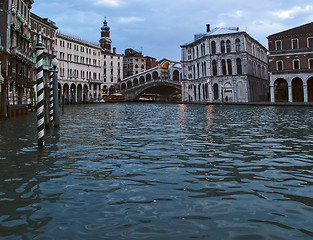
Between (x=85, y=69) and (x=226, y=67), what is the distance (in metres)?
38.5

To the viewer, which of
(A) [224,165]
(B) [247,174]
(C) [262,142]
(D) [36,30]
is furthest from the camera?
(D) [36,30]

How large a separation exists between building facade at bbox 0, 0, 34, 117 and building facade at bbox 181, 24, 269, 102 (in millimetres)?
29733

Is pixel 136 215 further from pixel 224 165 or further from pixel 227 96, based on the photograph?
pixel 227 96

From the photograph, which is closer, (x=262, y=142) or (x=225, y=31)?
(x=262, y=142)

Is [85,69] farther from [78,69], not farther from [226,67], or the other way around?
[226,67]

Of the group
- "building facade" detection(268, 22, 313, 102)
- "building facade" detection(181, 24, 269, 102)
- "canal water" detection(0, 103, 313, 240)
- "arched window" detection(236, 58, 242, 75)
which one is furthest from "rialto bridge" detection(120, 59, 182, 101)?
"canal water" detection(0, 103, 313, 240)

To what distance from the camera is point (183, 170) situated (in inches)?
193

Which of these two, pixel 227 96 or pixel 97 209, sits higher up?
pixel 227 96

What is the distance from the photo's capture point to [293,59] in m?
37.8

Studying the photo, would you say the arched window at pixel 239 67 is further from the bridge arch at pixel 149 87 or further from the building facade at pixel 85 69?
the building facade at pixel 85 69

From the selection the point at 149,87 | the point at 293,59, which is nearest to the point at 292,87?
the point at 293,59

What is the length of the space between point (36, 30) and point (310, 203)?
53.4 m

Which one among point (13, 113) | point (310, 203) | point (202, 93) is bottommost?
point (310, 203)

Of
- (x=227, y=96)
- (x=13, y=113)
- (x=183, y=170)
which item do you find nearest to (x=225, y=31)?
(x=227, y=96)
